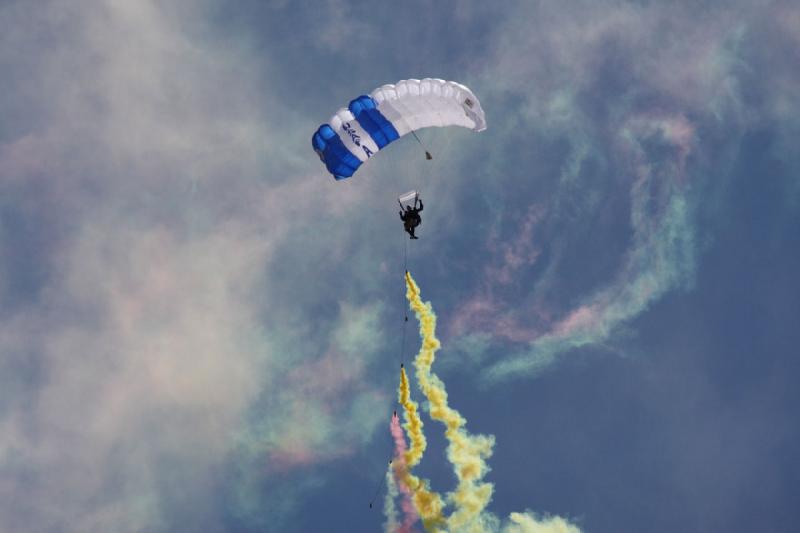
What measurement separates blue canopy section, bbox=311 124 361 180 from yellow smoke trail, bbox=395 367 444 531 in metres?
16.9

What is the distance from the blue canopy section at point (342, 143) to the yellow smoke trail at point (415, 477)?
17.3 meters

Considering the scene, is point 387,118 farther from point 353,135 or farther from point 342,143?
point 342,143

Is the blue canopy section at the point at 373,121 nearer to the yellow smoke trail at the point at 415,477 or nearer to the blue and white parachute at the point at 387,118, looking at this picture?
the blue and white parachute at the point at 387,118

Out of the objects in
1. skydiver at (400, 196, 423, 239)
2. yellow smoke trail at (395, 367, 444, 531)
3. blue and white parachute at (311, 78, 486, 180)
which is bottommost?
yellow smoke trail at (395, 367, 444, 531)

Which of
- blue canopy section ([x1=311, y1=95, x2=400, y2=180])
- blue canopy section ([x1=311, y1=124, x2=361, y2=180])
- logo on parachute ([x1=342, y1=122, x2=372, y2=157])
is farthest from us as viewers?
blue canopy section ([x1=311, y1=124, x2=361, y2=180])

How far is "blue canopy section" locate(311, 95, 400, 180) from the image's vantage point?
57.9 metres

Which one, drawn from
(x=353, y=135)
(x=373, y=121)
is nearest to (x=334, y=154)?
(x=353, y=135)

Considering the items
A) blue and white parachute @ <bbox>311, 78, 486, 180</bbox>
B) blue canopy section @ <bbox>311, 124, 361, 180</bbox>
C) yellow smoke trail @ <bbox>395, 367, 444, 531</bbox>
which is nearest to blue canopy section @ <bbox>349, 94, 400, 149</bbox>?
blue and white parachute @ <bbox>311, 78, 486, 180</bbox>

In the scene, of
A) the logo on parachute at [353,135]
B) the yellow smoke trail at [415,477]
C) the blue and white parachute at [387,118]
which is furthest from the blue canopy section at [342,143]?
the yellow smoke trail at [415,477]

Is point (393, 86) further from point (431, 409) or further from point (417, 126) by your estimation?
point (431, 409)

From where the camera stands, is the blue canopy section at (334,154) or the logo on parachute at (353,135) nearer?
the logo on parachute at (353,135)

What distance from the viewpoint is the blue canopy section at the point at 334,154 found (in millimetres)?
59156

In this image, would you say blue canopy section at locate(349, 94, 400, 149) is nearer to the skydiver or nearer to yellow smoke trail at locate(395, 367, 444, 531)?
the skydiver

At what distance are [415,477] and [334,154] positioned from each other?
26.9 m
